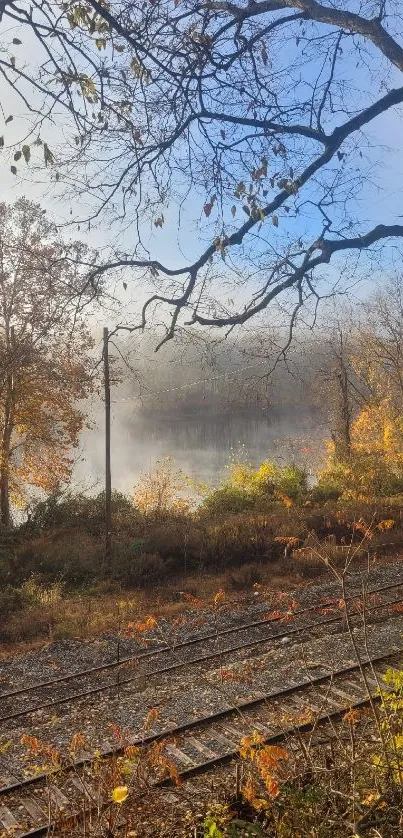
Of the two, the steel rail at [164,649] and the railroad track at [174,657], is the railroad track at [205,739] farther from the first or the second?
the railroad track at [174,657]

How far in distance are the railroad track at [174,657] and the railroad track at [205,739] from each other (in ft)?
6.66

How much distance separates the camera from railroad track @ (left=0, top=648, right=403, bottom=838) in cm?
547

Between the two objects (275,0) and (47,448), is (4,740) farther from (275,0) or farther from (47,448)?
(47,448)

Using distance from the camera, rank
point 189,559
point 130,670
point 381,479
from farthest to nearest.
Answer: point 381,479, point 189,559, point 130,670

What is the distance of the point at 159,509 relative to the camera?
22.9 meters

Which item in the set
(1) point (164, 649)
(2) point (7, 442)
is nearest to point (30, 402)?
(2) point (7, 442)

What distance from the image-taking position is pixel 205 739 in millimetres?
7059

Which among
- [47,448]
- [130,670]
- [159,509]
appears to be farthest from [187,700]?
[47,448]

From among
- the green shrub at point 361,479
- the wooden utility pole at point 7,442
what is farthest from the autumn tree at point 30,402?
the green shrub at point 361,479

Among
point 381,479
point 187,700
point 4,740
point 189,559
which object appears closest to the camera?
point 4,740

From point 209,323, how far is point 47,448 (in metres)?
18.5

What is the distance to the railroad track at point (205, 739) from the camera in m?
5.47

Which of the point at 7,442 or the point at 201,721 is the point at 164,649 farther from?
the point at 7,442

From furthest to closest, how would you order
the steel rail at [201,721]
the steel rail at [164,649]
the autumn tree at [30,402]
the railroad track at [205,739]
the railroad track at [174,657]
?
the autumn tree at [30,402] < the steel rail at [164,649] < the railroad track at [174,657] < the steel rail at [201,721] < the railroad track at [205,739]
